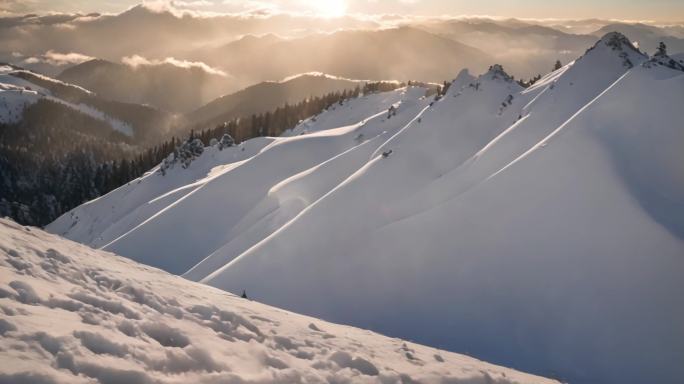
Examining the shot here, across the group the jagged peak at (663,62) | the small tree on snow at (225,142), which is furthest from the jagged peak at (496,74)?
the small tree on snow at (225,142)

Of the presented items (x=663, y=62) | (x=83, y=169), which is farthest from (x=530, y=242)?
(x=83, y=169)

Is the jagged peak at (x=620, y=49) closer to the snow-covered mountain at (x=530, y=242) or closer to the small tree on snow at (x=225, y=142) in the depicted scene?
the snow-covered mountain at (x=530, y=242)

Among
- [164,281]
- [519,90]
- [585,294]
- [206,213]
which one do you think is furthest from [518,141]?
[206,213]

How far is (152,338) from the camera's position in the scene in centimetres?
711

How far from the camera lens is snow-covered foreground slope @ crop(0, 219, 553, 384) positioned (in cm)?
574

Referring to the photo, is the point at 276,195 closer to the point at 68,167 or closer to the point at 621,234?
the point at 621,234

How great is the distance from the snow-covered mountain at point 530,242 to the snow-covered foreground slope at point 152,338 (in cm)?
683

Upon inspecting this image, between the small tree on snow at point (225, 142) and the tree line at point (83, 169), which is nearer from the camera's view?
the small tree on snow at point (225, 142)

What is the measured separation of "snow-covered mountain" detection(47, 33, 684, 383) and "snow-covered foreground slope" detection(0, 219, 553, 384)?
683cm

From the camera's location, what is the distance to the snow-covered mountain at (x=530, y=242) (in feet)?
52.4

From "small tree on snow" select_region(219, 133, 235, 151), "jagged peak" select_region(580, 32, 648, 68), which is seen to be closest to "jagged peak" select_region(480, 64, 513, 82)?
"jagged peak" select_region(580, 32, 648, 68)

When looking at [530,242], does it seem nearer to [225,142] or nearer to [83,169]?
[225,142]

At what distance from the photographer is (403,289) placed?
20406mm

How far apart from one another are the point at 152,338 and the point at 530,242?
16626 mm
